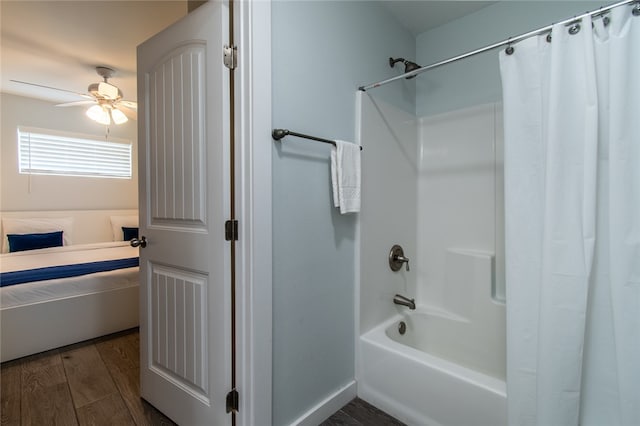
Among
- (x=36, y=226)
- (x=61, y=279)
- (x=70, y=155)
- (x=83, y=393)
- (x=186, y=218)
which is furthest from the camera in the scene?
(x=70, y=155)

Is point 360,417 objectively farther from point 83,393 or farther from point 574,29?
point 574,29

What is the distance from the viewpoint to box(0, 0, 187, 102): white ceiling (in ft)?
6.84

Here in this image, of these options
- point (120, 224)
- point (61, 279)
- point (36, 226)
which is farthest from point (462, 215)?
point (36, 226)

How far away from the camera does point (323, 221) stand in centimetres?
149

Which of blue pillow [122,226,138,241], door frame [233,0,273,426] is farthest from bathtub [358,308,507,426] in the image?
blue pillow [122,226,138,241]

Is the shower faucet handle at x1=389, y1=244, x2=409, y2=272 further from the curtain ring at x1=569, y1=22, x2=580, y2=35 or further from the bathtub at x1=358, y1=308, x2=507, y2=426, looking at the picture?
the curtain ring at x1=569, y1=22, x2=580, y2=35

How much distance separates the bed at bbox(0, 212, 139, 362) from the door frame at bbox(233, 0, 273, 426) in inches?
75.0

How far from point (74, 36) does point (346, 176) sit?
2.65 metres

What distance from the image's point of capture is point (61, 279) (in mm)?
2287

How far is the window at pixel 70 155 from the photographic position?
3711 mm

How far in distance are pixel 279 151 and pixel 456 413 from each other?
54.8 inches

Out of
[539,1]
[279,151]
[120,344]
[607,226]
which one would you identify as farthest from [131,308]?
[539,1]

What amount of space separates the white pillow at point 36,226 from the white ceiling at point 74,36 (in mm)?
1555

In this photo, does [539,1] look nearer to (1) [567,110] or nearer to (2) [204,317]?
(1) [567,110]
